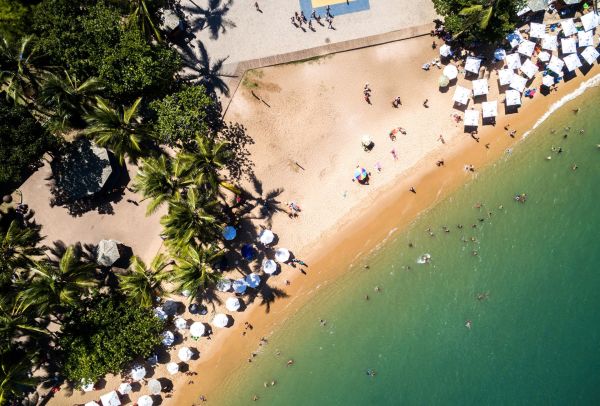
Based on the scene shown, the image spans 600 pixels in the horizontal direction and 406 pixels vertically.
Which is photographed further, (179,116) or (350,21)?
(350,21)

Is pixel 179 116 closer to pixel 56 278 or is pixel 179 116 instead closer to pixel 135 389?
pixel 56 278

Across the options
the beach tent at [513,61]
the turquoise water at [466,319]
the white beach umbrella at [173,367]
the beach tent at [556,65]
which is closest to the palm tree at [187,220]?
the white beach umbrella at [173,367]

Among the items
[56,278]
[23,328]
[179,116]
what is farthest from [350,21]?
[23,328]

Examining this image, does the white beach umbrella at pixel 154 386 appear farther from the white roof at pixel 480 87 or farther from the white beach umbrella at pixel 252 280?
the white roof at pixel 480 87

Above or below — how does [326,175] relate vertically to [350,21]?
below

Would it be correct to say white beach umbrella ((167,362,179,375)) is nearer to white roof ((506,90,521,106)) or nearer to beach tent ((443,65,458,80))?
A: beach tent ((443,65,458,80))

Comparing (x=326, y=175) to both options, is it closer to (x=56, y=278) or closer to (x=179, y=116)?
(x=179, y=116)

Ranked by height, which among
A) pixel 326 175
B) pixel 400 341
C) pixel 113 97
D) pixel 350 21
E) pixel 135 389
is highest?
pixel 113 97
